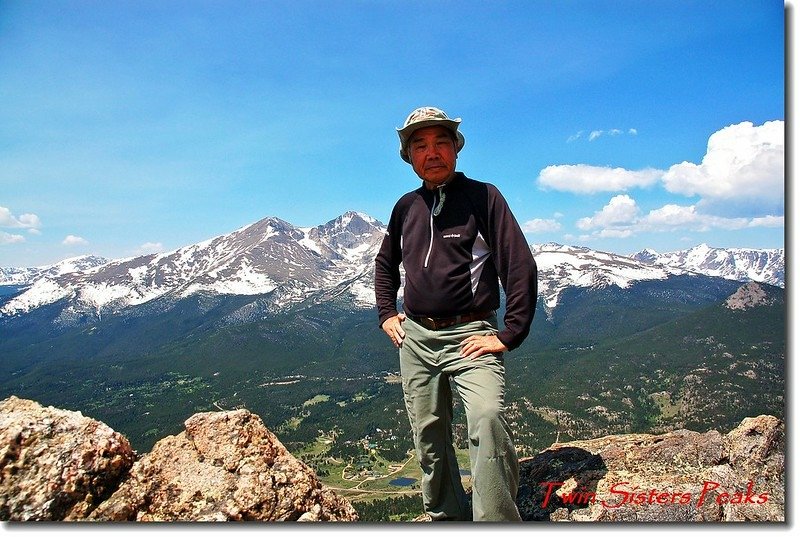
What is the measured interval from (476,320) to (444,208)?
1424 millimetres

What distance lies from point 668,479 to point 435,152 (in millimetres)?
5888

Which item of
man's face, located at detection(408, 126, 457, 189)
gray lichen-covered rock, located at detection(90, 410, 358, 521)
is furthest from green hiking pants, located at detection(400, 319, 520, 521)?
man's face, located at detection(408, 126, 457, 189)

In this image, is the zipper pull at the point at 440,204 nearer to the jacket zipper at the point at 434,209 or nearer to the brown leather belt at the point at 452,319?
the jacket zipper at the point at 434,209

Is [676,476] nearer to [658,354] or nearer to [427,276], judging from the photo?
[427,276]

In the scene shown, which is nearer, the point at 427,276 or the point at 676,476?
the point at 427,276

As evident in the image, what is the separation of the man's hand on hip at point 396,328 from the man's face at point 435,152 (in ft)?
6.18

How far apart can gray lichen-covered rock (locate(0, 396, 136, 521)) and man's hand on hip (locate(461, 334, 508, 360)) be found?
4660mm

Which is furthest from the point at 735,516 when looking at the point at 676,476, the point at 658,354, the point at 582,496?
the point at 658,354

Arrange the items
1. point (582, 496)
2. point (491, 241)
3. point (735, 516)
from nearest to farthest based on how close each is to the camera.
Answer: point (491, 241), point (735, 516), point (582, 496)

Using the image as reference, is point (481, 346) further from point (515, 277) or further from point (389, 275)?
point (389, 275)

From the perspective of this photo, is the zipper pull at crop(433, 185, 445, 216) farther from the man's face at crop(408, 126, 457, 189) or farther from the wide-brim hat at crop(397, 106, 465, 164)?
the wide-brim hat at crop(397, 106, 465, 164)

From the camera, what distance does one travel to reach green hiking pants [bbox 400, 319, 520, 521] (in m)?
4.73

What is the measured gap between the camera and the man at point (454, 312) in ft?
15.8

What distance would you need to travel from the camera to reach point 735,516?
569 cm
